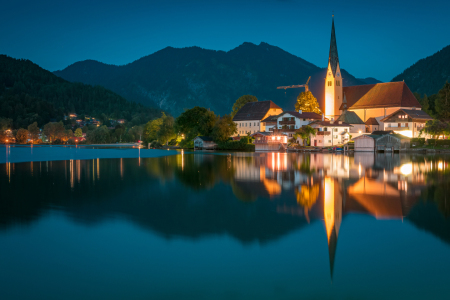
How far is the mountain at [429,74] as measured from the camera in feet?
550

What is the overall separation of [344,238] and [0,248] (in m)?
9.24

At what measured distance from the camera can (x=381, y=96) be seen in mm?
74938

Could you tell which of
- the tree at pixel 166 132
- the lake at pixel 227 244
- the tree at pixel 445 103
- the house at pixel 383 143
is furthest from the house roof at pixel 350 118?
the lake at pixel 227 244

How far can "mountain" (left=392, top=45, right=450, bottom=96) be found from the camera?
168m

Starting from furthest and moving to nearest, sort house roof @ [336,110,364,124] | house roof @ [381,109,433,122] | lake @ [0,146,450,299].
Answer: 1. house roof @ [336,110,364,124]
2. house roof @ [381,109,433,122]
3. lake @ [0,146,450,299]

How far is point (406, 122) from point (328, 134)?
43.0ft

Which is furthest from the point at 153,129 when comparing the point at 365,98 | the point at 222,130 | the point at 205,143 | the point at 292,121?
the point at 365,98

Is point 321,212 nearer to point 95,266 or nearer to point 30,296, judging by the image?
point 95,266

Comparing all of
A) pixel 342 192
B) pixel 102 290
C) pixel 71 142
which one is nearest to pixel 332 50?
pixel 342 192

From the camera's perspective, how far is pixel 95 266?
29.3 feet

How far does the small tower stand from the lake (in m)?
63.2

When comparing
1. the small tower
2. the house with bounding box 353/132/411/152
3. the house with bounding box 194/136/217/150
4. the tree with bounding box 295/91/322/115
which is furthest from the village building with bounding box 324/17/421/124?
the house with bounding box 194/136/217/150

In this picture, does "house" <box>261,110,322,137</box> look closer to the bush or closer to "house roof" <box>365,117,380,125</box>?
"house roof" <box>365,117,380,125</box>

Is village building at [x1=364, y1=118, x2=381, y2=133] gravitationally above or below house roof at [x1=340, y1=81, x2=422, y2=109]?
below
